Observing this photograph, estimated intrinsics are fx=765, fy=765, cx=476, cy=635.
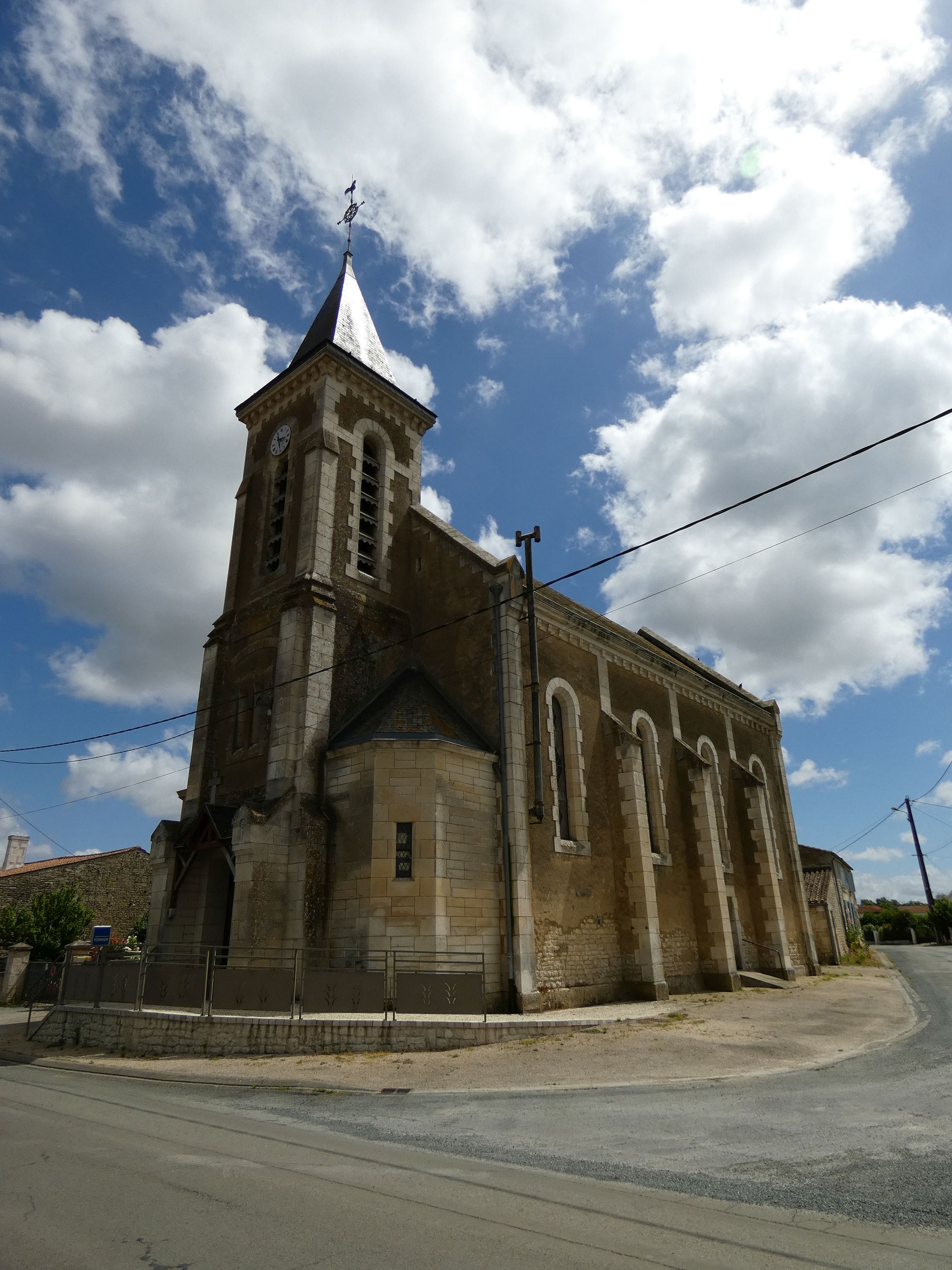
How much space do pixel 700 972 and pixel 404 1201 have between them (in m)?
17.8

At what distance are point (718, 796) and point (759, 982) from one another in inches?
228

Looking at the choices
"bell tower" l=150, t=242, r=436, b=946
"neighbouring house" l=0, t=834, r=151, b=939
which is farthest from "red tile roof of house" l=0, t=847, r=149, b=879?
"bell tower" l=150, t=242, r=436, b=946

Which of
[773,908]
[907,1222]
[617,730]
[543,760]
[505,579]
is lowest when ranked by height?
[907,1222]

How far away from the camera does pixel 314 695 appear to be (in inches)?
669

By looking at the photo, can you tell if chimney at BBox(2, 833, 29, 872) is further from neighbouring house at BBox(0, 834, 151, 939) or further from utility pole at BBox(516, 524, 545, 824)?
utility pole at BBox(516, 524, 545, 824)

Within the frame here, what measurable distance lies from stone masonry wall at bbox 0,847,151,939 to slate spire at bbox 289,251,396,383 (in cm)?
2313

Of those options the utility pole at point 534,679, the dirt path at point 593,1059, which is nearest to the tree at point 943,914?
the dirt path at point 593,1059

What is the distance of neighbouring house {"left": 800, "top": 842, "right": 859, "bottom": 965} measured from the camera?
33.1 metres

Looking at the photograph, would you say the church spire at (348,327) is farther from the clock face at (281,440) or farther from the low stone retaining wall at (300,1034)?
the low stone retaining wall at (300,1034)

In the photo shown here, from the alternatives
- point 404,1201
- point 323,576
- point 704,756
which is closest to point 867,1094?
point 404,1201

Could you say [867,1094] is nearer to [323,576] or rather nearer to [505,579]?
[505,579]

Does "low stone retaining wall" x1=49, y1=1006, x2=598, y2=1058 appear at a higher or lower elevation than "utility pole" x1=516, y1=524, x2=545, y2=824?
lower

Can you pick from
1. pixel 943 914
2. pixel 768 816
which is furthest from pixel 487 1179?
pixel 943 914

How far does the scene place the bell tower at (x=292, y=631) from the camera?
1537cm
